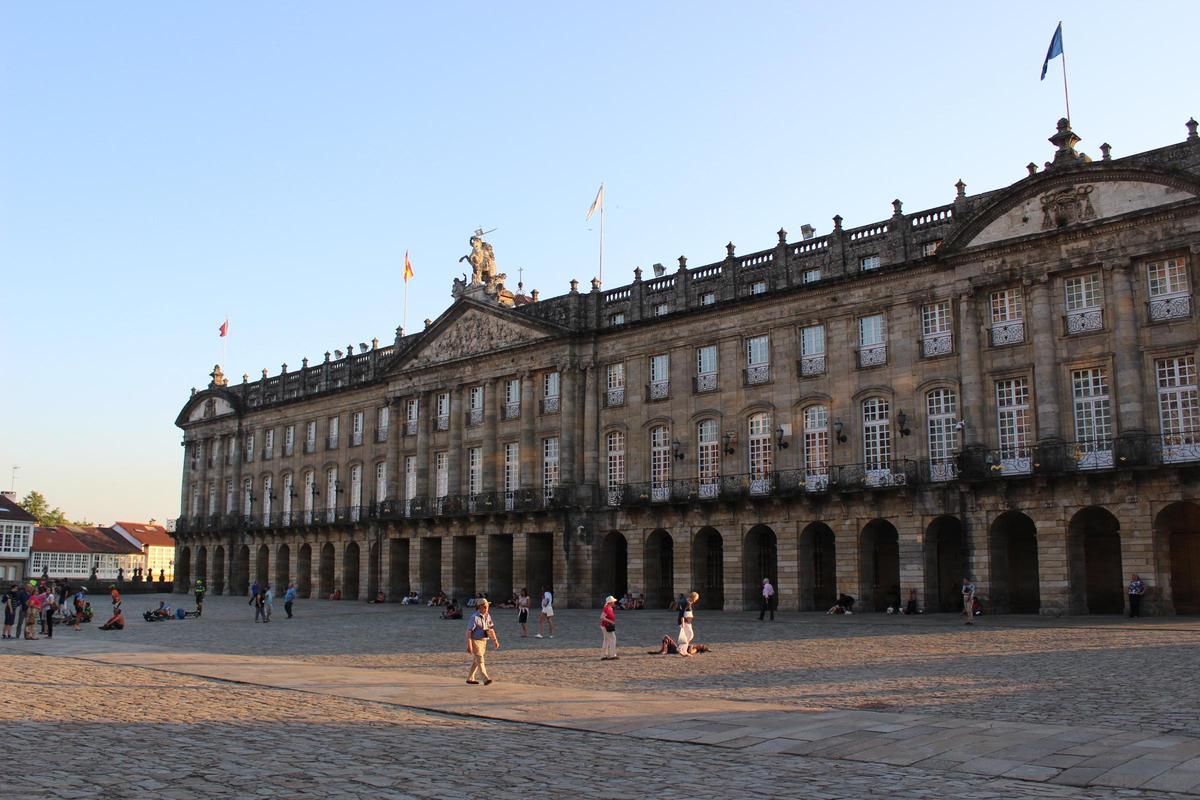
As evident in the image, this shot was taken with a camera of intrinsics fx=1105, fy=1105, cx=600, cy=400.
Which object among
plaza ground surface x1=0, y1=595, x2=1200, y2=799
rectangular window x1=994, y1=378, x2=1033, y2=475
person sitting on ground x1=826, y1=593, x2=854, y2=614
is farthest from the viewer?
person sitting on ground x1=826, y1=593, x2=854, y2=614

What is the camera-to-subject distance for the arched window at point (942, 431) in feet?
123

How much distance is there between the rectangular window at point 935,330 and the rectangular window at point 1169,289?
256 inches

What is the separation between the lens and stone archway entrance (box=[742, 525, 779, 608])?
42.5 metres

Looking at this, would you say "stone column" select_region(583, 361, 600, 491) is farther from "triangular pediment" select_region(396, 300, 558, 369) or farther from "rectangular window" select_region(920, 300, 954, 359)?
"rectangular window" select_region(920, 300, 954, 359)

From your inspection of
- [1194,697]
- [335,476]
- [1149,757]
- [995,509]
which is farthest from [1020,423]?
[335,476]

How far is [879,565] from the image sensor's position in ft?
139

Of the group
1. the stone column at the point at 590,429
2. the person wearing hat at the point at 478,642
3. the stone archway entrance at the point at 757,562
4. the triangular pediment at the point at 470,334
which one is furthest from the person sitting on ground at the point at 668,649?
the triangular pediment at the point at 470,334

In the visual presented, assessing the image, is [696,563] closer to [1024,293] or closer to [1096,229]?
[1024,293]

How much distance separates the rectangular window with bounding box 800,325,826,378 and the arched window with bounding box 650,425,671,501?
22.9 feet

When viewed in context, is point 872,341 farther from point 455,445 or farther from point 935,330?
point 455,445

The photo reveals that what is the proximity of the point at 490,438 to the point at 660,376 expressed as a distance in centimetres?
1047

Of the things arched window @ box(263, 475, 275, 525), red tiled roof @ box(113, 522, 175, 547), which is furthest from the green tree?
arched window @ box(263, 475, 275, 525)

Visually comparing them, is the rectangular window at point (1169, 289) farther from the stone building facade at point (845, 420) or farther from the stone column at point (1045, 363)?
the stone column at point (1045, 363)

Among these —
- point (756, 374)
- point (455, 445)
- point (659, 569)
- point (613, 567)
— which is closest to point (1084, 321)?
point (756, 374)
